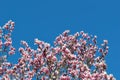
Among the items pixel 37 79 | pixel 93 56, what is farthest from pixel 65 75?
pixel 93 56

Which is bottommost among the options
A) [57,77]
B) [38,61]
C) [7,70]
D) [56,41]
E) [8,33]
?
[57,77]

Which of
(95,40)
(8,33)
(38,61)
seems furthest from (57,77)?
(95,40)

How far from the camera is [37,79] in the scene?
14.1 metres

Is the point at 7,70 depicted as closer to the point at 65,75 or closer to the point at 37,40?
the point at 37,40

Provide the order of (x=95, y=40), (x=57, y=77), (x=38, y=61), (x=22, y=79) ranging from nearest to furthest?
1. (x=57, y=77)
2. (x=38, y=61)
3. (x=22, y=79)
4. (x=95, y=40)

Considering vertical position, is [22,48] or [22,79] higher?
[22,48]

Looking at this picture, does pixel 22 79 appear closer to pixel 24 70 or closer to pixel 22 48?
pixel 24 70

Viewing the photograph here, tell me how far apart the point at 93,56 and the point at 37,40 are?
477 cm

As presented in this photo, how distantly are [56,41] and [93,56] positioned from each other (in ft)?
8.95

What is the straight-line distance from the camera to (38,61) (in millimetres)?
14180

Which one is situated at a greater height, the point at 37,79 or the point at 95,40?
the point at 95,40

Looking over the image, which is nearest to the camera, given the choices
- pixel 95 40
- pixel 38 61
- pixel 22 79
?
pixel 38 61

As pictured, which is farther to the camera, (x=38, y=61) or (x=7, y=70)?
(x=7, y=70)

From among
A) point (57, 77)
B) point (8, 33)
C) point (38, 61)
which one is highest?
point (8, 33)
